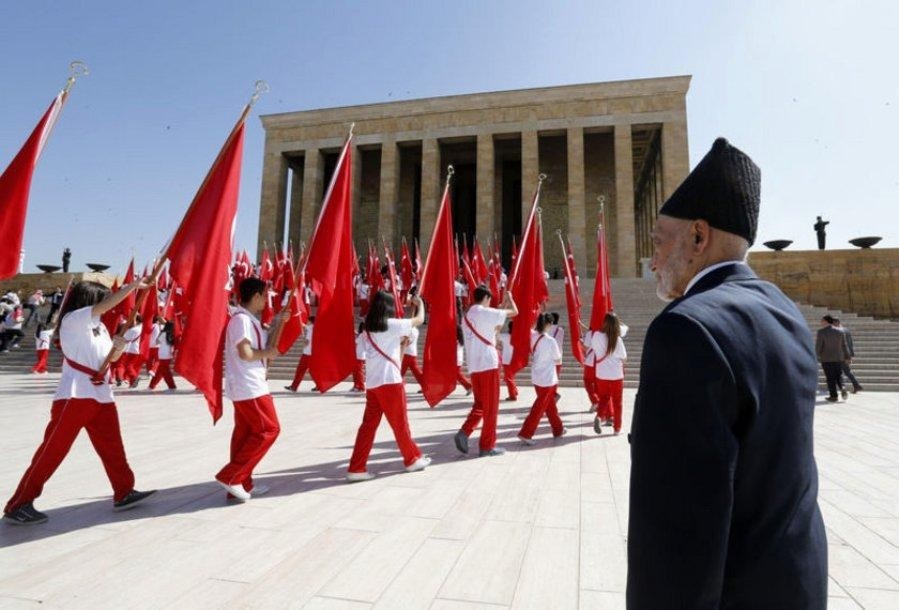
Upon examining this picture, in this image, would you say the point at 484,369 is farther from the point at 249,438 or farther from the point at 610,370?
the point at 249,438

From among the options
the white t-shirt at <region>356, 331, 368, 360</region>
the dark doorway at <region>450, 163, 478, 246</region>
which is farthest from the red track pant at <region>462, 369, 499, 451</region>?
the dark doorway at <region>450, 163, 478, 246</region>

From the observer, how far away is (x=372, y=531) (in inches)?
123

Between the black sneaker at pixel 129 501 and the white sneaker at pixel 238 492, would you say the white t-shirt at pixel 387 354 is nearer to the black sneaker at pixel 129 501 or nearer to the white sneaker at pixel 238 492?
the white sneaker at pixel 238 492

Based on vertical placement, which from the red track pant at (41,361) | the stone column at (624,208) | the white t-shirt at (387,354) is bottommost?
the red track pant at (41,361)

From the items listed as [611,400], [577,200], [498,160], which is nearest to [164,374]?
[611,400]

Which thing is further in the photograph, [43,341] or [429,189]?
[429,189]

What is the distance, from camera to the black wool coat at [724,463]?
31.8 inches

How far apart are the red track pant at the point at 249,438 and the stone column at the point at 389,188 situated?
24388mm

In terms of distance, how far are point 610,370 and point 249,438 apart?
4.40 metres

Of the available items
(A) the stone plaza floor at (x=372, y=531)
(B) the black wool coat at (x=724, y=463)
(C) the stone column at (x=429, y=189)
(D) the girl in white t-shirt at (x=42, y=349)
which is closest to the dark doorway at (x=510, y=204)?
(C) the stone column at (x=429, y=189)

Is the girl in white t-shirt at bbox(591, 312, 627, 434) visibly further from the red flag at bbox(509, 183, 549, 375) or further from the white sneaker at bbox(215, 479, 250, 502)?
the white sneaker at bbox(215, 479, 250, 502)

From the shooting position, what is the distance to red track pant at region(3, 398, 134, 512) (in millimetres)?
3238

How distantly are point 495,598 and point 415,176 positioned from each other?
31.6 metres

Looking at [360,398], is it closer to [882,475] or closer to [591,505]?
[591,505]
